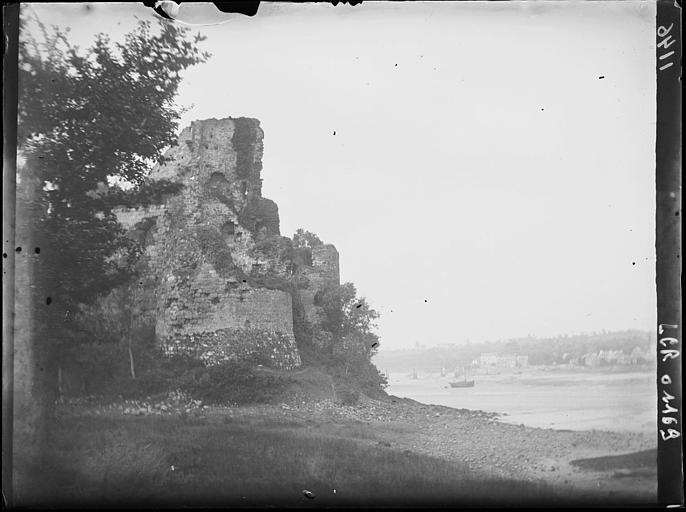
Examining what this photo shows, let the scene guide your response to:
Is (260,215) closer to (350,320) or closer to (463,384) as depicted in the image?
(350,320)

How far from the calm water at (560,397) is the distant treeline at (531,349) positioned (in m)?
0.13

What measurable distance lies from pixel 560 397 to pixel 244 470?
3317 mm

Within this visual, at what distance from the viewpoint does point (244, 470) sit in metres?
6.83

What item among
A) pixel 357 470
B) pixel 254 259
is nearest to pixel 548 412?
pixel 357 470

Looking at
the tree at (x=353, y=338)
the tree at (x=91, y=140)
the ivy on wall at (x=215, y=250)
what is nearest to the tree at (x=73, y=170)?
the tree at (x=91, y=140)

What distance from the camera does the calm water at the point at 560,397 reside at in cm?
690

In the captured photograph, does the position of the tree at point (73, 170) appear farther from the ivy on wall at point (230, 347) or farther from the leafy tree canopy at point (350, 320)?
the leafy tree canopy at point (350, 320)

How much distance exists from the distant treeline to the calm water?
13 centimetres

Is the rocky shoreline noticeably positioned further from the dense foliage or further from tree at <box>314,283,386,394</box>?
the dense foliage

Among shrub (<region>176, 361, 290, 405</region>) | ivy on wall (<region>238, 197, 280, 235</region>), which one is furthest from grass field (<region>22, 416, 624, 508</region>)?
ivy on wall (<region>238, 197, 280, 235</region>)

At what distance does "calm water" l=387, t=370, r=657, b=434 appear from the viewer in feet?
22.6

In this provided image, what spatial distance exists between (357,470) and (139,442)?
88.3 inches

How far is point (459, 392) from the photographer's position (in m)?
7.08

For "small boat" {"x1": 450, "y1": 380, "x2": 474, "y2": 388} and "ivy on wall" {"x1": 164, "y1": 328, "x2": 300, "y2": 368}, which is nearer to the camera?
"small boat" {"x1": 450, "y1": 380, "x2": 474, "y2": 388}
